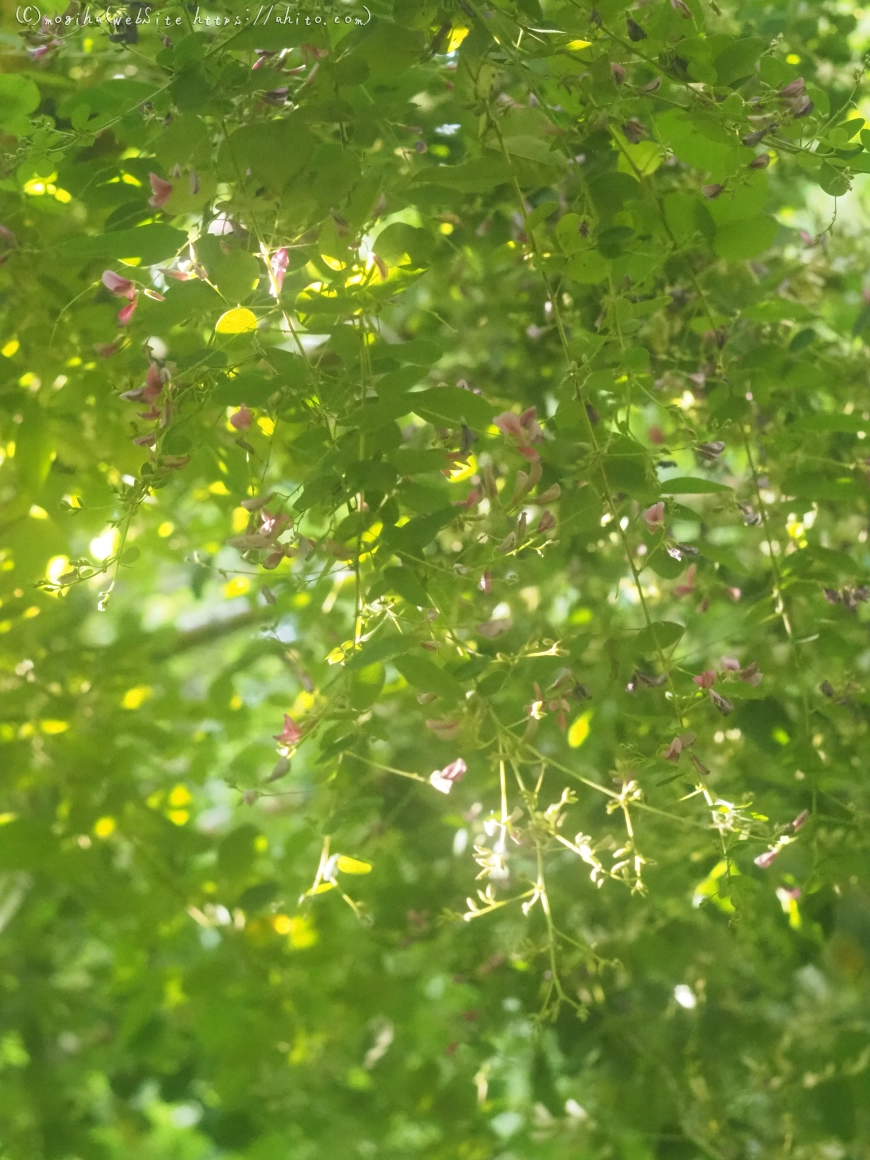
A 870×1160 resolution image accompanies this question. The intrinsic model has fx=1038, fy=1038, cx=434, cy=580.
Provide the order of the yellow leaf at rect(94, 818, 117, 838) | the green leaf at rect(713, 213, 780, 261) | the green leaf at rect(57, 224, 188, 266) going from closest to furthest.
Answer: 1. the green leaf at rect(57, 224, 188, 266)
2. the green leaf at rect(713, 213, 780, 261)
3. the yellow leaf at rect(94, 818, 117, 838)

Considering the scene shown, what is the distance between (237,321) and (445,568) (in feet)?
0.50

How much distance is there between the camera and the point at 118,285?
483 mm

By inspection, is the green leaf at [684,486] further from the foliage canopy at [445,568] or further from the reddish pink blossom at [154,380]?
the reddish pink blossom at [154,380]

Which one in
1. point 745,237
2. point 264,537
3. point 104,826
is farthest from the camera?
point 104,826

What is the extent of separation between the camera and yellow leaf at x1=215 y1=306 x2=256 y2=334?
46 cm

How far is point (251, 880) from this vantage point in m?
0.91

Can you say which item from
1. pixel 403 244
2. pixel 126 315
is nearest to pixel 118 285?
pixel 126 315

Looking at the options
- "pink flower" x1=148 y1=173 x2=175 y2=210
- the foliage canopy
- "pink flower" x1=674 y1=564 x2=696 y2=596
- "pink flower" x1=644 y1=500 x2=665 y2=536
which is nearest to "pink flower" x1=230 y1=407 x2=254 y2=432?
the foliage canopy

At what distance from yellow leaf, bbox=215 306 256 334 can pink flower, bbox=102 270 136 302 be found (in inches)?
2.1

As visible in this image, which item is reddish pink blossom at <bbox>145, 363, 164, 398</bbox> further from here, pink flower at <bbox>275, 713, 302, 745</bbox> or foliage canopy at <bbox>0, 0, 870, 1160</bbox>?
pink flower at <bbox>275, 713, 302, 745</bbox>

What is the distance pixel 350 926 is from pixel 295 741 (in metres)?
0.53

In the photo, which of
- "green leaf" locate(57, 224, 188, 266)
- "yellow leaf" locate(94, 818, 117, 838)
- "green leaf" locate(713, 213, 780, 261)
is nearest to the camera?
"green leaf" locate(57, 224, 188, 266)

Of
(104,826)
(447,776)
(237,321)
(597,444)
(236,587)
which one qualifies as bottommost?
(104,826)

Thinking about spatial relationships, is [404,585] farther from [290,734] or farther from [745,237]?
[745,237]
